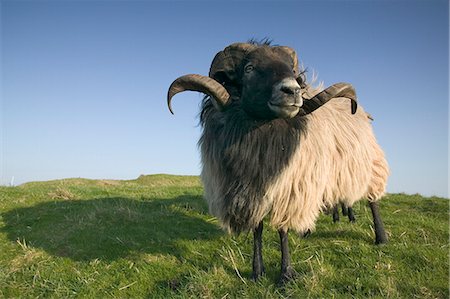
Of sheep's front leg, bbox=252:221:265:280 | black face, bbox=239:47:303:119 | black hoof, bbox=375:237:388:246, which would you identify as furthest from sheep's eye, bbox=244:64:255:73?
black hoof, bbox=375:237:388:246

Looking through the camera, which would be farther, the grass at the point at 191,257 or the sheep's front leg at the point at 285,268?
the sheep's front leg at the point at 285,268

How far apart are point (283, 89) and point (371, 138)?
379cm

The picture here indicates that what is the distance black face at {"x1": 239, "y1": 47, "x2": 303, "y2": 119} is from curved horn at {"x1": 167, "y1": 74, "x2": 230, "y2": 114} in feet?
0.95

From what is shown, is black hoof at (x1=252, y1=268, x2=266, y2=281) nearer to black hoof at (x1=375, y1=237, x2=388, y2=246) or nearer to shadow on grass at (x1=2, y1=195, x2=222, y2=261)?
shadow on grass at (x1=2, y1=195, x2=222, y2=261)

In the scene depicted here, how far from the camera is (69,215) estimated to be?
26.5ft

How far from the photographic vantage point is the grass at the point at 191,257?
4980mm

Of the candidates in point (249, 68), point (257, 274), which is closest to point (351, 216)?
point (257, 274)

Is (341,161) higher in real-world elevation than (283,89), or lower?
lower

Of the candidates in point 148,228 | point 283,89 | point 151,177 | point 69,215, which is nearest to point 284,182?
point 283,89

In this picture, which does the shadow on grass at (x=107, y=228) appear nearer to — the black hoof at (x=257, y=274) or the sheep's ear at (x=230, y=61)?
the black hoof at (x=257, y=274)

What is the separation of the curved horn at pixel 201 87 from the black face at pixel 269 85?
29cm

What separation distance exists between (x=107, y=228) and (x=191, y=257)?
79.7 inches

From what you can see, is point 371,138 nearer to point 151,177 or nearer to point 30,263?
point 30,263

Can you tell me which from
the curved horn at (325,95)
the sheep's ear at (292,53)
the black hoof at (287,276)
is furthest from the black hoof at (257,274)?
the sheep's ear at (292,53)
